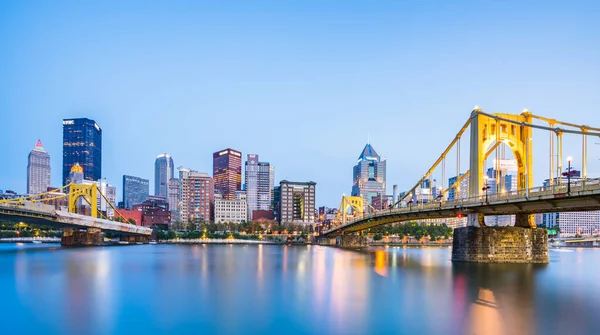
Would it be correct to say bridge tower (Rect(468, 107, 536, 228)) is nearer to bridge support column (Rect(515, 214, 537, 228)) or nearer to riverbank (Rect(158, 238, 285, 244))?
bridge support column (Rect(515, 214, 537, 228))

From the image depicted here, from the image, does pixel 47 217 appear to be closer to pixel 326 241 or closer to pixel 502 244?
pixel 502 244

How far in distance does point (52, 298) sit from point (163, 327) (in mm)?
12196

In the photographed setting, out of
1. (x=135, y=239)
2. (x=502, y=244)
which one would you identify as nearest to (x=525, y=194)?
(x=502, y=244)

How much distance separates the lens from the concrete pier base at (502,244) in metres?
46.3

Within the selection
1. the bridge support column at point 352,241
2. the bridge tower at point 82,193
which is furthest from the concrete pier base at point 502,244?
the bridge tower at point 82,193

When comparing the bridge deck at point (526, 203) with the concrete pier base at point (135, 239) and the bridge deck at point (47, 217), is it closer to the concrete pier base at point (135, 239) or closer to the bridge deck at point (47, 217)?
the bridge deck at point (47, 217)

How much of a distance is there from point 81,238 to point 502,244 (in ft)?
323

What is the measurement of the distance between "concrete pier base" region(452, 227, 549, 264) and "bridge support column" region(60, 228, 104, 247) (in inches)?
3585

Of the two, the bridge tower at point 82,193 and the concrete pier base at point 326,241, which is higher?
the bridge tower at point 82,193

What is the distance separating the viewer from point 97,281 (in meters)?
38.1

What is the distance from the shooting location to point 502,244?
153 ft

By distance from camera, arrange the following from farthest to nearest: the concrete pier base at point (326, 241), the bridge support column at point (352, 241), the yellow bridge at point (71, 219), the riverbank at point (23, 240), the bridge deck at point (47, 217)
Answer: the riverbank at point (23, 240)
the concrete pier base at point (326, 241)
the bridge support column at point (352, 241)
the yellow bridge at point (71, 219)
the bridge deck at point (47, 217)

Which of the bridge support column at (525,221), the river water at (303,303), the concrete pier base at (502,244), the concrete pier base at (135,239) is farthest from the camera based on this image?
the concrete pier base at (135,239)

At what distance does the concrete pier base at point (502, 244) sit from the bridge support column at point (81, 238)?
91.1 m
